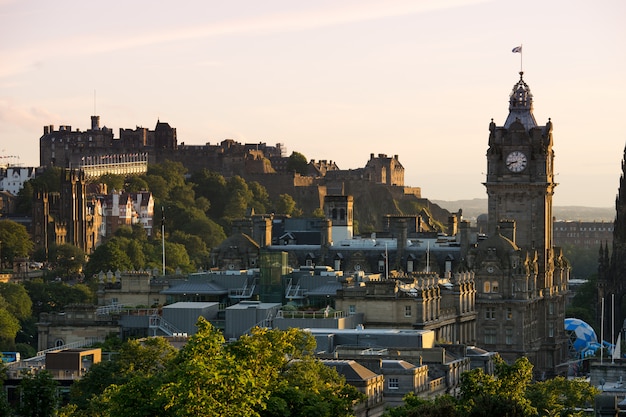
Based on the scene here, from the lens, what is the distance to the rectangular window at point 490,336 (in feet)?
653

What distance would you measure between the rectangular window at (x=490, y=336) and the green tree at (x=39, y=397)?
69770mm

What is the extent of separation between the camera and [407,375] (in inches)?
5723

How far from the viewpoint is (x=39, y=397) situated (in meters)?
133

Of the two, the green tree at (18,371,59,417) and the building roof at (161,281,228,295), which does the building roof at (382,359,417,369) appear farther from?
the building roof at (161,281,228,295)

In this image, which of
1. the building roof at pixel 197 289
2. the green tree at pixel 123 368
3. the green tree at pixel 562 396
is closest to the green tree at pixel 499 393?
the green tree at pixel 562 396

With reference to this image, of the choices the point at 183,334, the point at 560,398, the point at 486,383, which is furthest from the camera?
the point at 183,334

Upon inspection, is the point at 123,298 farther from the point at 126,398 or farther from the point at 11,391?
the point at 126,398

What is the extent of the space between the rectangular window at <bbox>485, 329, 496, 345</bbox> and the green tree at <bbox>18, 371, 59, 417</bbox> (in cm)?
6977

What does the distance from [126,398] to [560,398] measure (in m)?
35.4

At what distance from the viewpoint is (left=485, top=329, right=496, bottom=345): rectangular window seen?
19900 cm

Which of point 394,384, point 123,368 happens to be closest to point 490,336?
point 394,384

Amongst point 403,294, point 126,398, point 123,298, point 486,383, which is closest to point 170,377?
point 126,398

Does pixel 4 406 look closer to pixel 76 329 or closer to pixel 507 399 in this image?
pixel 507 399

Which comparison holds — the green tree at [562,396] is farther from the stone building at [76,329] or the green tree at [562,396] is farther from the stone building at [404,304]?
the stone building at [76,329]
